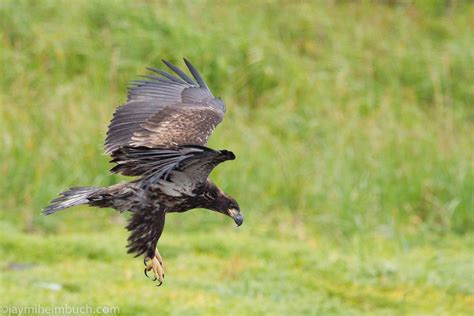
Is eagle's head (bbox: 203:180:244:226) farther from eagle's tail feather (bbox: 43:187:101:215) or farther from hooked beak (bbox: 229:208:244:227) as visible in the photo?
eagle's tail feather (bbox: 43:187:101:215)

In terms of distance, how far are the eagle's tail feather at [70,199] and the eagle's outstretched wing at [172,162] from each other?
22 centimetres

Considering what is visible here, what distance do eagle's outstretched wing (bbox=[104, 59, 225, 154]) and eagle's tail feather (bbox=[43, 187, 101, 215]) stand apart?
370 mm

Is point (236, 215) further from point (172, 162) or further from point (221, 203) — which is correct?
point (172, 162)

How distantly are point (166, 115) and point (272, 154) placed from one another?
412cm

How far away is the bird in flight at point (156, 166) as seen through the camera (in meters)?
5.43

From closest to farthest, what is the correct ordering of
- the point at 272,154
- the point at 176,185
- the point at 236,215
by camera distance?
1. the point at 176,185
2. the point at 236,215
3. the point at 272,154

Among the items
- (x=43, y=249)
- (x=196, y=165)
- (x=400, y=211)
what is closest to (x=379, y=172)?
(x=400, y=211)

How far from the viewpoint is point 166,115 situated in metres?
6.55

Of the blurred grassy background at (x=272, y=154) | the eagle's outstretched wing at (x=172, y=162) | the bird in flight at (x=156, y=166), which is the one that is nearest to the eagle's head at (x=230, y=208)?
the bird in flight at (x=156, y=166)

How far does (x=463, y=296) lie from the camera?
322 inches

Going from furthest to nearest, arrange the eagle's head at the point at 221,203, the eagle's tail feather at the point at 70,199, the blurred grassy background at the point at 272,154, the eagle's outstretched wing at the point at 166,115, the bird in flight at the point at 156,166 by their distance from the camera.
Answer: the blurred grassy background at the point at 272,154, the eagle's outstretched wing at the point at 166,115, the eagle's head at the point at 221,203, the eagle's tail feather at the point at 70,199, the bird in flight at the point at 156,166

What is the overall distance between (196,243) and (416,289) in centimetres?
196

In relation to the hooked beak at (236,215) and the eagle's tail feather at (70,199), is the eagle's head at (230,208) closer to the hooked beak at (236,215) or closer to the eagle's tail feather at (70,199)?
the hooked beak at (236,215)

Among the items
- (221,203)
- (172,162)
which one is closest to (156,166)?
(172,162)
